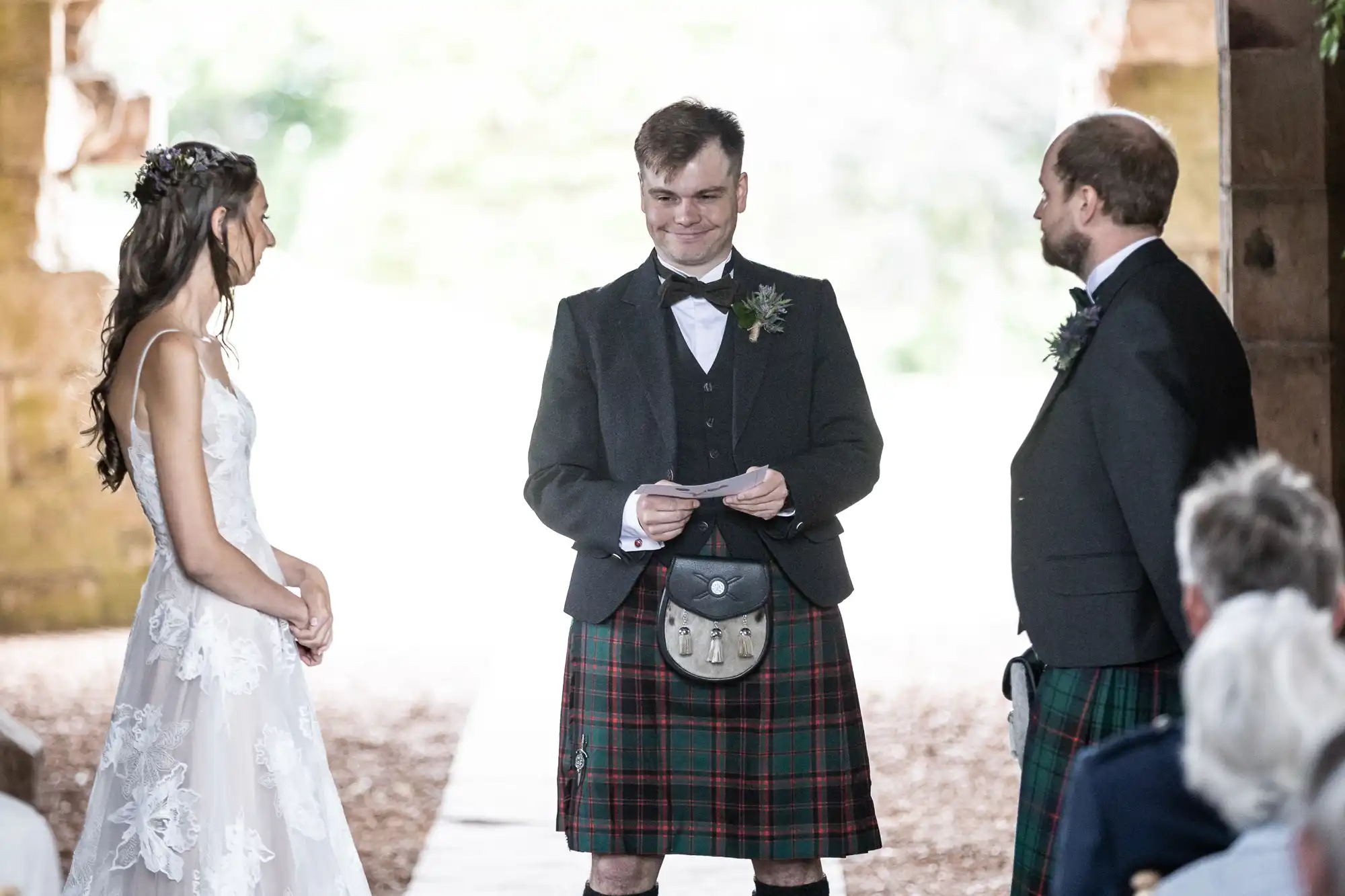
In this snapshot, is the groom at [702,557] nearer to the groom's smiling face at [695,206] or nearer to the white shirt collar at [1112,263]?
the groom's smiling face at [695,206]

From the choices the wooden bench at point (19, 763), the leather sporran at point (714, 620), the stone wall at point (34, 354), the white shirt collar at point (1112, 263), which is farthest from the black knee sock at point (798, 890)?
the stone wall at point (34, 354)

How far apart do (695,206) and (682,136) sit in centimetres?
12

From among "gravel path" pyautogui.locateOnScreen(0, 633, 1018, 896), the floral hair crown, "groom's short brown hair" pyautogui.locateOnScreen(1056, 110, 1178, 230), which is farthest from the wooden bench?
"groom's short brown hair" pyautogui.locateOnScreen(1056, 110, 1178, 230)

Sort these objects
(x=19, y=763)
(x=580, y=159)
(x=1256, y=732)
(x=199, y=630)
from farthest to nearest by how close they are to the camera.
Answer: (x=580, y=159) < (x=19, y=763) < (x=199, y=630) < (x=1256, y=732)

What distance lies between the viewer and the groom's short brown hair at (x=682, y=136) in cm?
279

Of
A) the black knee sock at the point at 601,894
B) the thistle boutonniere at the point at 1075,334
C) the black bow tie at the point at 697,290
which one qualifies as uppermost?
the black bow tie at the point at 697,290

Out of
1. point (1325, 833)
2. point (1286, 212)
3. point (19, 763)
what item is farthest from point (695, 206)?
point (19, 763)

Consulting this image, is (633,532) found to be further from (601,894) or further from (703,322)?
(601,894)

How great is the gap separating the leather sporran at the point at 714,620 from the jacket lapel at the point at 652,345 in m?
0.23

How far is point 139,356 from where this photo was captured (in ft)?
8.32

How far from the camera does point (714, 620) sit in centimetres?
276

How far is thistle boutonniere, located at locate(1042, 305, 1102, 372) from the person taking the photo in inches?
99.0

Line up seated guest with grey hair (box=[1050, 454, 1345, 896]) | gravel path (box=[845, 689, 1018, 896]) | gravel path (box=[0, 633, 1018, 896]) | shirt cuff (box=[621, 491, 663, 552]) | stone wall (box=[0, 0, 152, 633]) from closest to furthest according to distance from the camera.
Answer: seated guest with grey hair (box=[1050, 454, 1345, 896]) → shirt cuff (box=[621, 491, 663, 552]) → gravel path (box=[845, 689, 1018, 896]) → gravel path (box=[0, 633, 1018, 896]) → stone wall (box=[0, 0, 152, 633])

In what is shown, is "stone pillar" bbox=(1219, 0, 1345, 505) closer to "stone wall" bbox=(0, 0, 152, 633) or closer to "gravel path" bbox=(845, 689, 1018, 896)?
"gravel path" bbox=(845, 689, 1018, 896)
